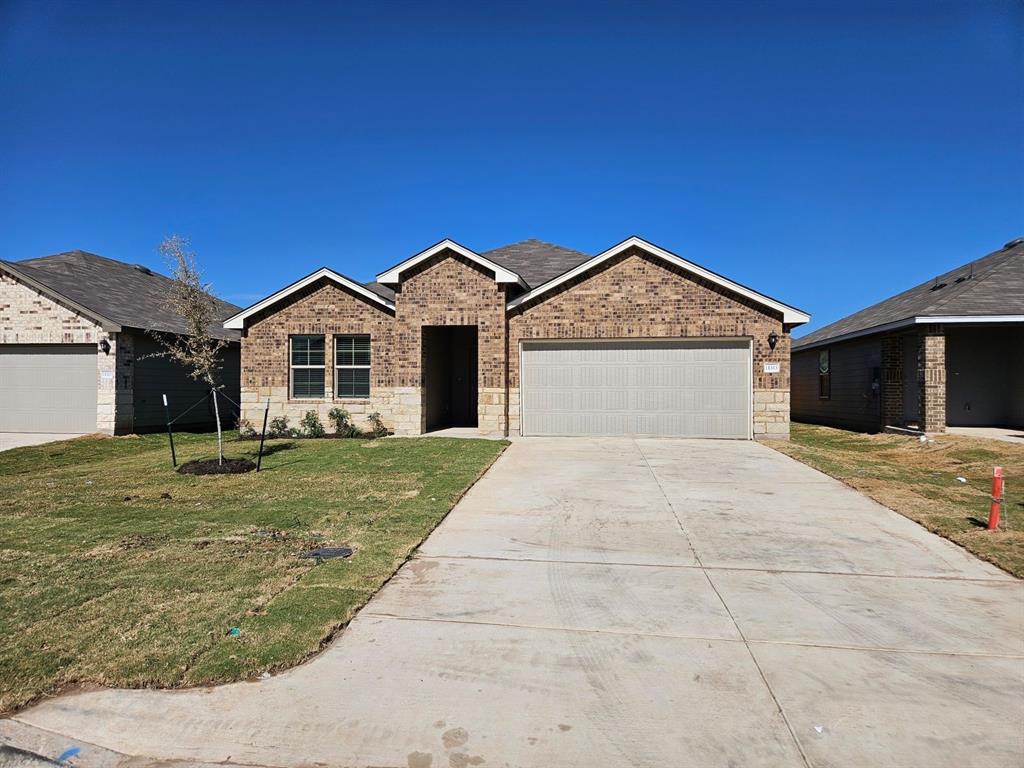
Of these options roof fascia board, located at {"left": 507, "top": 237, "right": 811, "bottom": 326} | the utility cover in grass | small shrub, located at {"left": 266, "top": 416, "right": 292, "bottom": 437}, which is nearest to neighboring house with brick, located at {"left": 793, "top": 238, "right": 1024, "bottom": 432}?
roof fascia board, located at {"left": 507, "top": 237, "right": 811, "bottom": 326}

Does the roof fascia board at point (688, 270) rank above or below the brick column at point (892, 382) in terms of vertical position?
above

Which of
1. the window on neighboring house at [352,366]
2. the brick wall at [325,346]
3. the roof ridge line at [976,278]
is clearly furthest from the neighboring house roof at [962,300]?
the window on neighboring house at [352,366]

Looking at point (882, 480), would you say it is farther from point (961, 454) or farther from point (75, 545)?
point (75, 545)

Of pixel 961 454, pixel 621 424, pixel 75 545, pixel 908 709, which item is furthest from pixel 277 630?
pixel 961 454

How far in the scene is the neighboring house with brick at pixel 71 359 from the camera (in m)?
16.7

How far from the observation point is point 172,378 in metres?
19.0

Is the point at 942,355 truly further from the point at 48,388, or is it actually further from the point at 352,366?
the point at 48,388

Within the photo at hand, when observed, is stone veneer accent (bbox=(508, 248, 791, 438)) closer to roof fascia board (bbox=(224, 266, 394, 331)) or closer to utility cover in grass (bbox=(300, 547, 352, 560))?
roof fascia board (bbox=(224, 266, 394, 331))

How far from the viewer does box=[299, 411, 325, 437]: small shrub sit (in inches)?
651

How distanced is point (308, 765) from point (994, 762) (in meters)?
3.35

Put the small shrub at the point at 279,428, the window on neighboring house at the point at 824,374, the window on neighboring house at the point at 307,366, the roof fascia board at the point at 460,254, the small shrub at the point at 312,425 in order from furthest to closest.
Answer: the window on neighboring house at the point at 824,374 → the window on neighboring house at the point at 307,366 → the small shrub at the point at 279,428 → the small shrub at the point at 312,425 → the roof fascia board at the point at 460,254

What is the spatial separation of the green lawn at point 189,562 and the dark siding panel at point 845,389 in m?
13.9

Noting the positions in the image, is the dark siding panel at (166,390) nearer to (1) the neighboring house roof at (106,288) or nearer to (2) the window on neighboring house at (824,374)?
(1) the neighboring house roof at (106,288)

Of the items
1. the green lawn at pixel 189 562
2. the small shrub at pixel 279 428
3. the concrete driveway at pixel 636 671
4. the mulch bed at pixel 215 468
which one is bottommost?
the concrete driveway at pixel 636 671
